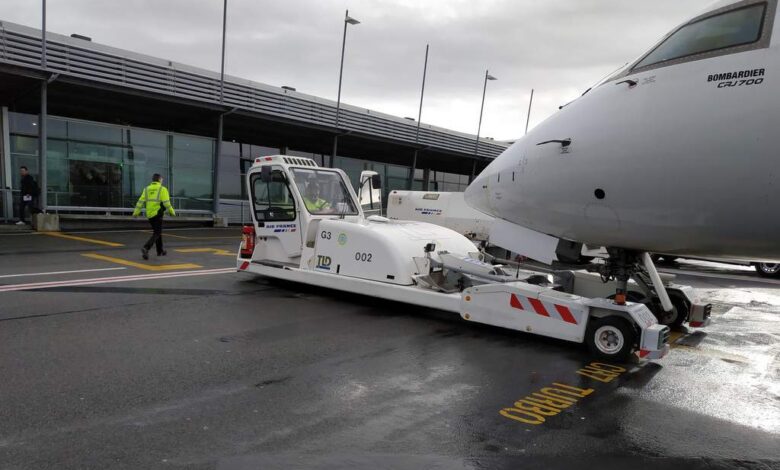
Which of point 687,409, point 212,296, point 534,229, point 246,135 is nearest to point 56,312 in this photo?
point 212,296

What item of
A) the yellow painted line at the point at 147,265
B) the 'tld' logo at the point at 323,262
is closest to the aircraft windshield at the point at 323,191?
the 'tld' logo at the point at 323,262

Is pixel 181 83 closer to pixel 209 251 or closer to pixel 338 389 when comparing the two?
pixel 209 251

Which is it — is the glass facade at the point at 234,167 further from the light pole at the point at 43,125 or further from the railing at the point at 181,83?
the light pole at the point at 43,125

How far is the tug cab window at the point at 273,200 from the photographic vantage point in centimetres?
843

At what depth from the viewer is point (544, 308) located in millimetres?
5570

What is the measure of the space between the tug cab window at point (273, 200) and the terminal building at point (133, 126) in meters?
11.0

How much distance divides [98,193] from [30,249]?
27.8 ft

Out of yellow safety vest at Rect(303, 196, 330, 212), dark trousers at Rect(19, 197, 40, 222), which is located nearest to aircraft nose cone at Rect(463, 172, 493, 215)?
yellow safety vest at Rect(303, 196, 330, 212)

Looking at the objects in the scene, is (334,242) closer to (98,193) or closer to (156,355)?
(156,355)

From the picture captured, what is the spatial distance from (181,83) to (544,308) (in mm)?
18955

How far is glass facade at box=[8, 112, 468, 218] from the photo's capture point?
62.2 feet

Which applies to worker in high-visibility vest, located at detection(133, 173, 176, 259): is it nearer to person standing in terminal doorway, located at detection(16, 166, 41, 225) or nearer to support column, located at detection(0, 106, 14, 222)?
person standing in terminal doorway, located at detection(16, 166, 41, 225)

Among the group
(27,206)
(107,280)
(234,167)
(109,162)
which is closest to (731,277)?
(107,280)

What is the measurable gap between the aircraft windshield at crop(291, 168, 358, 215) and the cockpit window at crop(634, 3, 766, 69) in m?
5.60
